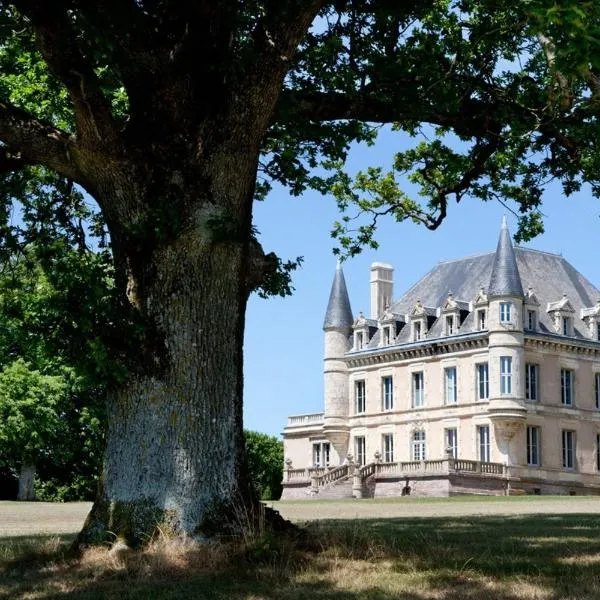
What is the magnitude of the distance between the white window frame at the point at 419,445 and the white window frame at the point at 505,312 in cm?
913

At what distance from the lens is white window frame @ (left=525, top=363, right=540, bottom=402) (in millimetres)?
68188

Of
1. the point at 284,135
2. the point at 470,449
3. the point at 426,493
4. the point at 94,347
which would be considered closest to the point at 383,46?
the point at 284,135

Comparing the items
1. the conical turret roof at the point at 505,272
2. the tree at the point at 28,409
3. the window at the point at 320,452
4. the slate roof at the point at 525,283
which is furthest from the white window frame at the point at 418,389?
the tree at the point at 28,409

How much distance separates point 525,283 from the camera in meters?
71.4

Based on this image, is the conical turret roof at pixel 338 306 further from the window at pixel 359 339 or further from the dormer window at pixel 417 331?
the dormer window at pixel 417 331

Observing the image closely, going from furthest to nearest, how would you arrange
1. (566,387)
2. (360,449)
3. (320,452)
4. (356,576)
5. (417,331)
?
(320,452) → (360,449) → (417,331) → (566,387) → (356,576)

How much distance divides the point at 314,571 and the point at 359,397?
6703cm

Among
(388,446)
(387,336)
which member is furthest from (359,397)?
(387,336)

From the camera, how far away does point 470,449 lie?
68062 mm

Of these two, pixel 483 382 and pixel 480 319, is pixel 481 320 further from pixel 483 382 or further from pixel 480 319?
pixel 483 382

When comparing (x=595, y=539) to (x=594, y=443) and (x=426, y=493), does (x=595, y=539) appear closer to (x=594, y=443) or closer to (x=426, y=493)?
(x=426, y=493)

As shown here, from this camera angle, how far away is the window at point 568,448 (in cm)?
6875

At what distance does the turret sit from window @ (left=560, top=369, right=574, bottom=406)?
14.3 metres

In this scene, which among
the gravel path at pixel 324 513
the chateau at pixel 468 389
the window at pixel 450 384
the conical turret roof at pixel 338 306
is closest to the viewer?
the gravel path at pixel 324 513
